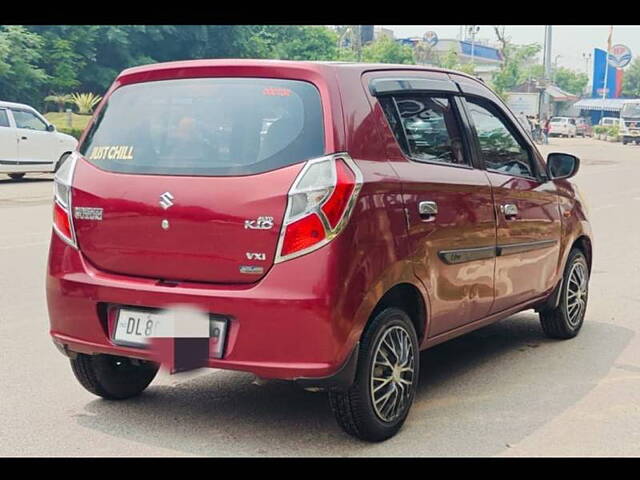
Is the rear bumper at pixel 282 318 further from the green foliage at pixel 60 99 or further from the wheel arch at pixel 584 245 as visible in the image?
the green foliage at pixel 60 99

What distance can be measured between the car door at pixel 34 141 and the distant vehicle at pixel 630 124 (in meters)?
45.5

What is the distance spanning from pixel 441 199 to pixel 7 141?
16.1 meters

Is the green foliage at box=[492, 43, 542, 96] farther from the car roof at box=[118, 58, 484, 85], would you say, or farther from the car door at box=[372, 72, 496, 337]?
the car roof at box=[118, 58, 484, 85]

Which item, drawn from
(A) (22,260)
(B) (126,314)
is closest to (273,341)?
(B) (126,314)

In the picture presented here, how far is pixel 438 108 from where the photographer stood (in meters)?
4.84

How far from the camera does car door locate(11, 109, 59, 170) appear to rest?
19.3 metres

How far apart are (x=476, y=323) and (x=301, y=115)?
172 cm

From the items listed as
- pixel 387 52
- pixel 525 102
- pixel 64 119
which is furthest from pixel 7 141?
pixel 387 52

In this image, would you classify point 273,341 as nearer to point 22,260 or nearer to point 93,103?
point 22,260

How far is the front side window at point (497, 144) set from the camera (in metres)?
5.18

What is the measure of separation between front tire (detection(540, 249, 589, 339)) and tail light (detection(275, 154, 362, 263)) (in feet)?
9.17

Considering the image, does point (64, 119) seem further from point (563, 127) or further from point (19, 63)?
point (563, 127)

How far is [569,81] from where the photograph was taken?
13700 centimetres

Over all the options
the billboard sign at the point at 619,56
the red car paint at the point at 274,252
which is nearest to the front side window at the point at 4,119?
the red car paint at the point at 274,252
